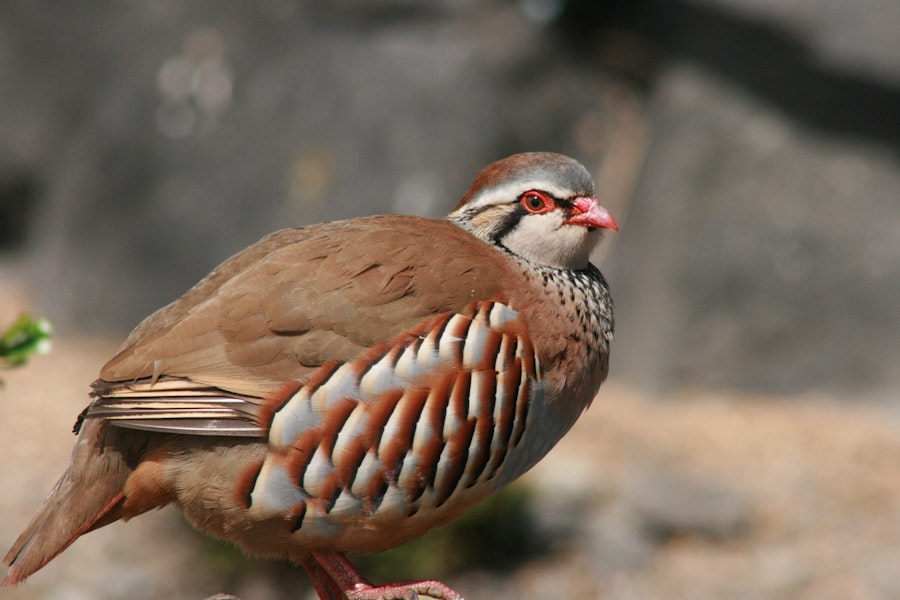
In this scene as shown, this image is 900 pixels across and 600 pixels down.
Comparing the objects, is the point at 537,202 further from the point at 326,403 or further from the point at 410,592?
the point at 410,592

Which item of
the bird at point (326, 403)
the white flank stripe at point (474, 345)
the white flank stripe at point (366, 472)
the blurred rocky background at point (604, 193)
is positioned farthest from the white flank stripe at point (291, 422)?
the blurred rocky background at point (604, 193)

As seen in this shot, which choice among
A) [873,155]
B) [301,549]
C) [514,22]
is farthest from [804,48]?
[301,549]

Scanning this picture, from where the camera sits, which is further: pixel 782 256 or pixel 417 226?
pixel 782 256

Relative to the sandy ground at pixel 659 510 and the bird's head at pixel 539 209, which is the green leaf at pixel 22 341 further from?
the sandy ground at pixel 659 510

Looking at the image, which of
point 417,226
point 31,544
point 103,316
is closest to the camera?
point 31,544

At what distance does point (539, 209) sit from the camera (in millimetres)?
4051

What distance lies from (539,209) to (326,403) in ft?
3.50

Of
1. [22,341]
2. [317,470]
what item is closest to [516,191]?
[317,470]

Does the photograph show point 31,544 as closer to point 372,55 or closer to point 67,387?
point 67,387

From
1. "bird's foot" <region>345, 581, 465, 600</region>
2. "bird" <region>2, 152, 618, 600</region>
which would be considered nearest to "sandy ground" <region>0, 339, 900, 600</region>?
"bird's foot" <region>345, 581, 465, 600</region>

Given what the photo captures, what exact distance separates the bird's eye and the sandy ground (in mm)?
3794

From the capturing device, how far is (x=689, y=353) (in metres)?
9.11

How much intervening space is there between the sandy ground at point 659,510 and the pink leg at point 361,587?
330 cm

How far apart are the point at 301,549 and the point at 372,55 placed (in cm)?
586
